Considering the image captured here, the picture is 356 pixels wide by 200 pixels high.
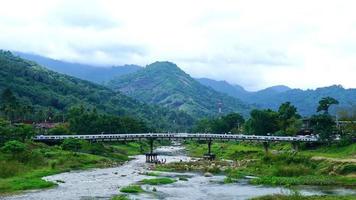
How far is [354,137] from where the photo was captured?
448ft

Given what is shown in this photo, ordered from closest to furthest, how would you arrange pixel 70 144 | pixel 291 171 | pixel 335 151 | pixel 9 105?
pixel 291 171 < pixel 335 151 < pixel 70 144 < pixel 9 105

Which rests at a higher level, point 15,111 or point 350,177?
point 15,111

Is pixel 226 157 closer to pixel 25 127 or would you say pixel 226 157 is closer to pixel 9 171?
pixel 25 127

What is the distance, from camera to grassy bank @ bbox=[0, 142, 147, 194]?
8181cm

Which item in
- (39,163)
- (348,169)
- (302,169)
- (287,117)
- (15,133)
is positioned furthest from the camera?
(287,117)

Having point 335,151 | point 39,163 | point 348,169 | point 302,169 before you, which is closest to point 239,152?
point 335,151

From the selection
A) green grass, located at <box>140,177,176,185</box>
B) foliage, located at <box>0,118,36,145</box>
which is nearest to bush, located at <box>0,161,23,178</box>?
green grass, located at <box>140,177,176,185</box>

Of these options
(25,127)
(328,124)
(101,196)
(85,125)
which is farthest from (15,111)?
(101,196)

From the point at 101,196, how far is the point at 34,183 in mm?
17352

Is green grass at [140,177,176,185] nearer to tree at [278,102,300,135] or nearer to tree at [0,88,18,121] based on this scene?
tree at [278,102,300,135]

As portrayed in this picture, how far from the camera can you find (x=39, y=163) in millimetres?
109750

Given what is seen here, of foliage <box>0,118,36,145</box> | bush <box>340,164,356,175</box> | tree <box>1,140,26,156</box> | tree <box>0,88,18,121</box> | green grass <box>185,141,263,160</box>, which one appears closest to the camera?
bush <box>340,164,356,175</box>

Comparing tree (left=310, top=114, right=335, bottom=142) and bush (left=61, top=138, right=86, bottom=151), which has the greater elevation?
tree (left=310, top=114, right=335, bottom=142)

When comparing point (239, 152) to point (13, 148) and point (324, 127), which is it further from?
point (13, 148)
